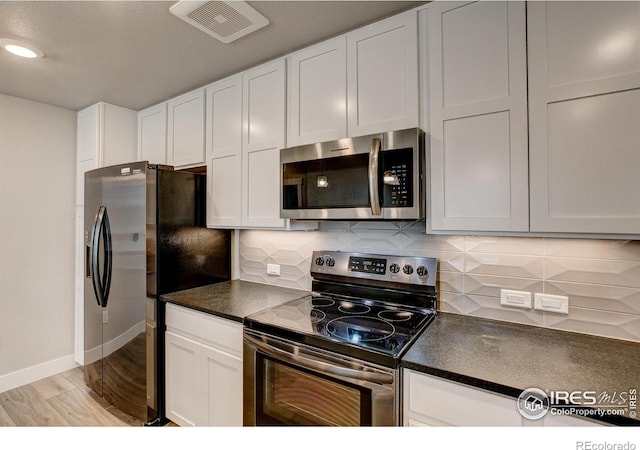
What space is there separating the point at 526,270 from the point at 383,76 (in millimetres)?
1138

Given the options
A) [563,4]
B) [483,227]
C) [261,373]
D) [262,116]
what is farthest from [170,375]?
[563,4]

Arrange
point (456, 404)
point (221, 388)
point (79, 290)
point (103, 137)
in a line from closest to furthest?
point (456, 404)
point (221, 388)
point (103, 137)
point (79, 290)

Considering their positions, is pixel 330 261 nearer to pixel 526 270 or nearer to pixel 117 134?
pixel 526 270

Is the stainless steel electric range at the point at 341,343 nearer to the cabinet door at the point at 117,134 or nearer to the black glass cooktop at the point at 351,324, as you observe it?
the black glass cooktop at the point at 351,324

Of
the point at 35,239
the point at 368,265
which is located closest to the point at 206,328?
the point at 368,265

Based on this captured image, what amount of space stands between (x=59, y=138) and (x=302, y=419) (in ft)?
10.4

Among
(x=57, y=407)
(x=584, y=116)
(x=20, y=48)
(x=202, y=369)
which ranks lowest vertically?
(x=57, y=407)

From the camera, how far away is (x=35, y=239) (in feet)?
9.04

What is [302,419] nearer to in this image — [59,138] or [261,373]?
[261,373]

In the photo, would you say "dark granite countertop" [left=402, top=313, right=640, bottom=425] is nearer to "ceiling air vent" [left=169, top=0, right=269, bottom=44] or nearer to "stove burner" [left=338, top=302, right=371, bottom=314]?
"stove burner" [left=338, top=302, right=371, bottom=314]

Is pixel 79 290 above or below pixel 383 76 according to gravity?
below

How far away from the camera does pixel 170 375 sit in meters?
2.03

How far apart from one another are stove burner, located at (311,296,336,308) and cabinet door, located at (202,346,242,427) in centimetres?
49

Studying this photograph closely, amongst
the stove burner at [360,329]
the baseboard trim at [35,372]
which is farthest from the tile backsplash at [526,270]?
the baseboard trim at [35,372]
